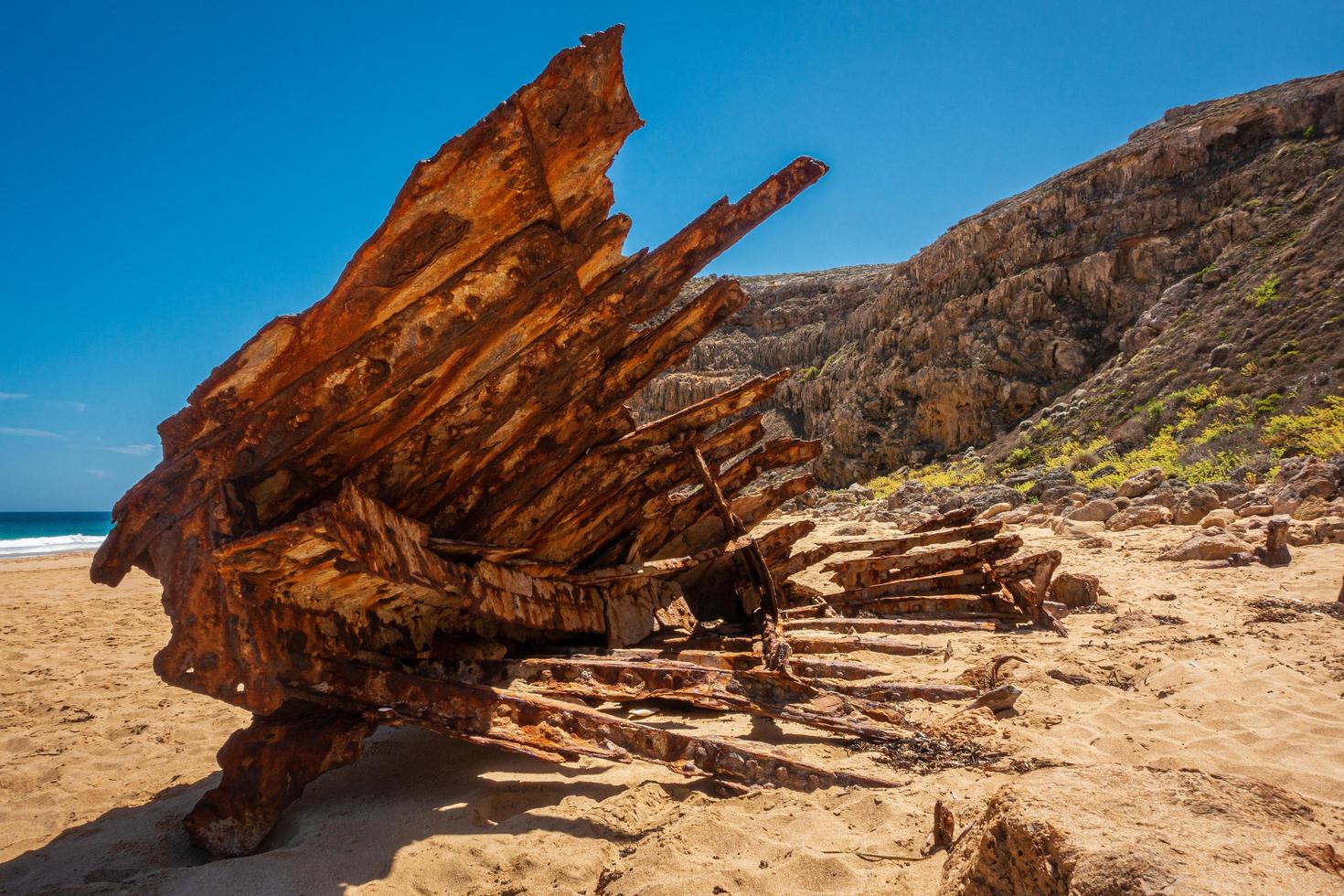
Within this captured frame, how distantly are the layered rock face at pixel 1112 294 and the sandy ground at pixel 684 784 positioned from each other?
584 inches

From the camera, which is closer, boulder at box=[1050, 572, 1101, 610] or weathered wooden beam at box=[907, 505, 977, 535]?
boulder at box=[1050, 572, 1101, 610]

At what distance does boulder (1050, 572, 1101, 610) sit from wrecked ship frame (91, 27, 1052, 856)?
2.91m

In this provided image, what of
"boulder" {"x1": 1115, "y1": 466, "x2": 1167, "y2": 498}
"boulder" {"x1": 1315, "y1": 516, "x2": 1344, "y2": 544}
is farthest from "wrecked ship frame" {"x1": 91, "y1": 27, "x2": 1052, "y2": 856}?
"boulder" {"x1": 1115, "y1": 466, "x2": 1167, "y2": 498}

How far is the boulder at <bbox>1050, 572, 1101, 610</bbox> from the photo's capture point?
6.41 m

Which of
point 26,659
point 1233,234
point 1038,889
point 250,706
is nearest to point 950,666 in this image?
point 1038,889

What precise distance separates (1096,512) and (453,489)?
1047cm

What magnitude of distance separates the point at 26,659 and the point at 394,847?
7586 mm

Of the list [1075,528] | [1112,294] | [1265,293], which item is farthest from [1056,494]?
[1112,294]

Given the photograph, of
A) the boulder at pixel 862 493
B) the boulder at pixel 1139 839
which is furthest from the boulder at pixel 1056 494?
the boulder at pixel 1139 839

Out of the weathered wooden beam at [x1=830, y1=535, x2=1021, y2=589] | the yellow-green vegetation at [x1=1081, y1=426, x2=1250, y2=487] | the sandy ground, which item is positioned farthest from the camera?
the yellow-green vegetation at [x1=1081, y1=426, x2=1250, y2=487]

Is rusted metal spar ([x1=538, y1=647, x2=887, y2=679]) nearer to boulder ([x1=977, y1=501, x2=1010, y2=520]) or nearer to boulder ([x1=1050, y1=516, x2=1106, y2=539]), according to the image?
boulder ([x1=1050, y1=516, x2=1106, y2=539])

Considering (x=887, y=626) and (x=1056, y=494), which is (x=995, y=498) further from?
(x=887, y=626)

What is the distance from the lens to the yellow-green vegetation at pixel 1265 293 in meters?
19.2

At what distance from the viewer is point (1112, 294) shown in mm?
28234
